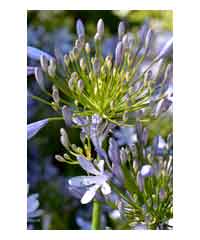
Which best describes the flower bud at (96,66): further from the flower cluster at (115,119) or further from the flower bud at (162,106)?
the flower bud at (162,106)

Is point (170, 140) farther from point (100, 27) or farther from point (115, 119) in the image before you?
point (100, 27)

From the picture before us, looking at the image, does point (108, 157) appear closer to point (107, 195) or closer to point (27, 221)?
point (107, 195)

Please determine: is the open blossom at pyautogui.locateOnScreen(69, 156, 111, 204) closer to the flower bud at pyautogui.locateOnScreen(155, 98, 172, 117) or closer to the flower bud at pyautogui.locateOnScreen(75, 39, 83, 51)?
the flower bud at pyautogui.locateOnScreen(155, 98, 172, 117)

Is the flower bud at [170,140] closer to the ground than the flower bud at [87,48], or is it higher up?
closer to the ground
